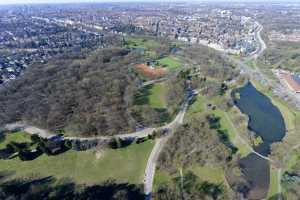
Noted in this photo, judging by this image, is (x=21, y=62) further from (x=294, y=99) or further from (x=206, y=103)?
(x=294, y=99)

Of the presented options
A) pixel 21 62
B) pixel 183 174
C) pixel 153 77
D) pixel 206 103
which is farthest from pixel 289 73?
pixel 21 62

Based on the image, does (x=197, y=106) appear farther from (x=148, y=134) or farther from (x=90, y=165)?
(x=90, y=165)

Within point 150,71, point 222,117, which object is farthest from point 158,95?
point 150,71

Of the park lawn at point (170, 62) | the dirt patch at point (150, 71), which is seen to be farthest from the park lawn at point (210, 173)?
the park lawn at point (170, 62)

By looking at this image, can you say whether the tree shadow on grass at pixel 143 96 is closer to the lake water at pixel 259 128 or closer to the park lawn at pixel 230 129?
the park lawn at pixel 230 129

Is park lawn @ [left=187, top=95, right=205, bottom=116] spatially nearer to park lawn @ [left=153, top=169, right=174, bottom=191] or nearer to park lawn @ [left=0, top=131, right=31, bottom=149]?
park lawn @ [left=153, top=169, right=174, bottom=191]

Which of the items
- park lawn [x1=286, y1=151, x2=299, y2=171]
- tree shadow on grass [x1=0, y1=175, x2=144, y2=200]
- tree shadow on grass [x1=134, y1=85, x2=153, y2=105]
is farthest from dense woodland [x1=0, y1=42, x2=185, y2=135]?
park lawn [x1=286, y1=151, x2=299, y2=171]
